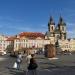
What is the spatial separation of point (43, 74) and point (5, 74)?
11.9ft

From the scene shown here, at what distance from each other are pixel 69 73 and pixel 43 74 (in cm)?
159

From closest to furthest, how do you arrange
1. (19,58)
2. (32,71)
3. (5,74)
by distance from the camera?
(32,71) → (5,74) → (19,58)

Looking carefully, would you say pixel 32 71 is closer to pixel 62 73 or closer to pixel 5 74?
pixel 62 73

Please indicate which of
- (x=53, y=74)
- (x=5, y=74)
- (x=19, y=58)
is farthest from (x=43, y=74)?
(x=19, y=58)

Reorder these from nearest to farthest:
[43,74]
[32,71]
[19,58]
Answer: [32,71] → [43,74] → [19,58]

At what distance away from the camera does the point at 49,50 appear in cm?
5016

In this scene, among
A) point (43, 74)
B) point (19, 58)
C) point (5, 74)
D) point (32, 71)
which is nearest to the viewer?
point (32, 71)

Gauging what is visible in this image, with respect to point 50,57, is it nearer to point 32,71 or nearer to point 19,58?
point 19,58

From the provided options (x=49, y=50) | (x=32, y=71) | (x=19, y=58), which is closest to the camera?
(x=32, y=71)

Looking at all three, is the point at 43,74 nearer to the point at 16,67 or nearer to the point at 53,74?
the point at 53,74

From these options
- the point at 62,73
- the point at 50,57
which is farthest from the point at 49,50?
the point at 62,73

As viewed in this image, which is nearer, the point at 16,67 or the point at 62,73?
the point at 62,73

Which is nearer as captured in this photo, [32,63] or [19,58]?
[32,63]

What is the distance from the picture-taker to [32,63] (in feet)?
54.8
